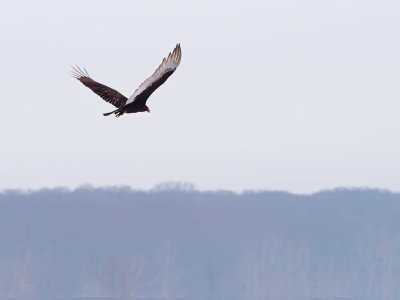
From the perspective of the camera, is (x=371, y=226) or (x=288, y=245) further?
(x=371, y=226)

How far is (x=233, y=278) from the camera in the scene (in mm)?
73875

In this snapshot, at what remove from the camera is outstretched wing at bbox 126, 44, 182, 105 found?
2278 centimetres

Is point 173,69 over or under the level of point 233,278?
under

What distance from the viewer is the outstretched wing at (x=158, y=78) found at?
22781mm

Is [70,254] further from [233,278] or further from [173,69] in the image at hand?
[173,69]

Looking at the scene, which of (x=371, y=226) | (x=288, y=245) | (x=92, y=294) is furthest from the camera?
(x=371, y=226)

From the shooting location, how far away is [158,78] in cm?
2283

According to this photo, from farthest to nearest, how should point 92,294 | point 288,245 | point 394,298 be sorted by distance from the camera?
point 288,245 → point 394,298 → point 92,294

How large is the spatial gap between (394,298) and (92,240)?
16.1 m

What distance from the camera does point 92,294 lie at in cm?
7038

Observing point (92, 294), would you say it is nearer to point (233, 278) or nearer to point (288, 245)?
point (233, 278)

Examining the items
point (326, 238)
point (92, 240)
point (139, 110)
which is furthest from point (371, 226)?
point (139, 110)

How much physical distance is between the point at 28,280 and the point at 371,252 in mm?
22102

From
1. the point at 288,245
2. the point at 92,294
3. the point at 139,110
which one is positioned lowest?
the point at 139,110
